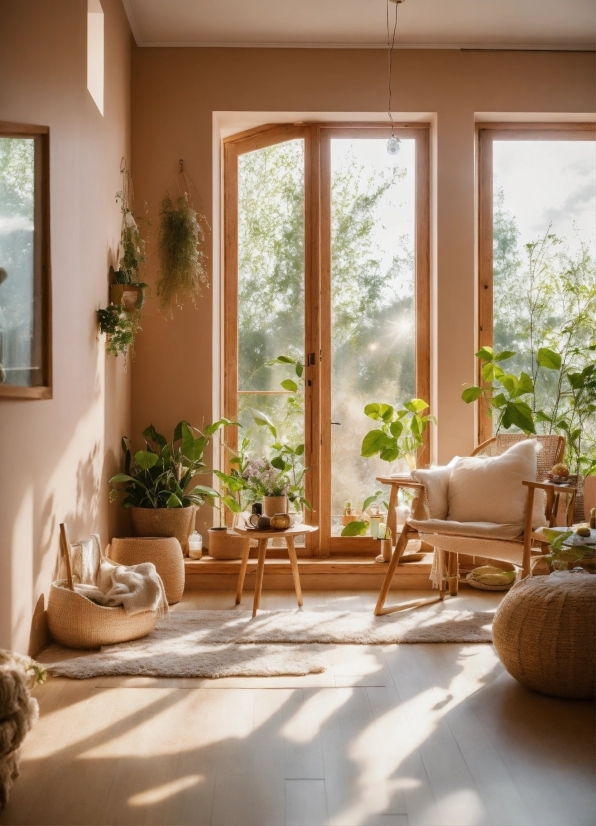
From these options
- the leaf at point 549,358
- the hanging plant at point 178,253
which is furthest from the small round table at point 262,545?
the leaf at point 549,358

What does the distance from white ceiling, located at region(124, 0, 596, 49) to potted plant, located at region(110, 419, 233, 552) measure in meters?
2.27

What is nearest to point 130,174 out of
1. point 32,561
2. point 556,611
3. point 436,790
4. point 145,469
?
point 145,469

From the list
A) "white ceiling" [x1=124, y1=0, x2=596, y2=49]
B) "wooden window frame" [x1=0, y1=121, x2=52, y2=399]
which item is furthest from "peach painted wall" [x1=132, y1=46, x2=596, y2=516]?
"wooden window frame" [x1=0, y1=121, x2=52, y2=399]

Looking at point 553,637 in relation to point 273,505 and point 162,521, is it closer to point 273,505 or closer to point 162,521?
point 273,505

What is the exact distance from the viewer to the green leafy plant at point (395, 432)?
464 cm

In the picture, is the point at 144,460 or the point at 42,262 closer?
the point at 42,262

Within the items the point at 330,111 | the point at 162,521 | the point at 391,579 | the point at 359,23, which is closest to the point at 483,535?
the point at 391,579

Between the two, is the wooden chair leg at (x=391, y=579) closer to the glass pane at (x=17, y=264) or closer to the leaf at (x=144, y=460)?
the leaf at (x=144, y=460)

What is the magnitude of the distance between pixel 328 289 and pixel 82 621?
2.59 metres

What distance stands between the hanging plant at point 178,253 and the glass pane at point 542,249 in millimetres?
1859

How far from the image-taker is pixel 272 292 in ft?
16.6

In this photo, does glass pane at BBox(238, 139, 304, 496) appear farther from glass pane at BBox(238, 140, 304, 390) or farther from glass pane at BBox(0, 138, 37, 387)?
glass pane at BBox(0, 138, 37, 387)

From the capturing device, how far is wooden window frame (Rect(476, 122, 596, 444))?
5.02m

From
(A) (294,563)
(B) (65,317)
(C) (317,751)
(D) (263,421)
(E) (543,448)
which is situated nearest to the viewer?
(C) (317,751)
